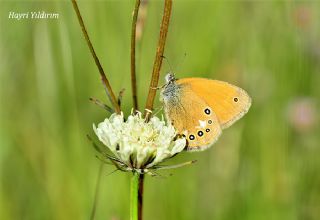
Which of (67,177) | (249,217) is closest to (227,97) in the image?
(249,217)

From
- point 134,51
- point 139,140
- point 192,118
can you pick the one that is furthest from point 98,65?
point 192,118

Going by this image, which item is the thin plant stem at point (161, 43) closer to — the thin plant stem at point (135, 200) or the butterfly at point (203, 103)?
the thin plant stem at point (135, 200)

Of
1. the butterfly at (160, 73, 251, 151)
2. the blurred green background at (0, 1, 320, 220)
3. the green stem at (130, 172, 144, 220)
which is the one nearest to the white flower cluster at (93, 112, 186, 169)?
the green stem at (130, 172, 144, 220)

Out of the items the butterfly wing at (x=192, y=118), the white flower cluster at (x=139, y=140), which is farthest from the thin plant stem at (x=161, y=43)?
the butterfly wing at (x=192, y=118)

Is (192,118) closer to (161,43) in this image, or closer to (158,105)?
(161,43)

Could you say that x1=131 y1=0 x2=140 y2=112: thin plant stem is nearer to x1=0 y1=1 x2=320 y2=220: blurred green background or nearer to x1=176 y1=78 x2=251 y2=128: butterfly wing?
x1=176 y1=78 x2=251 y2=128: butterfly wing

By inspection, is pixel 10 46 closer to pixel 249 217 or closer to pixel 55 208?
pixel 55 208
